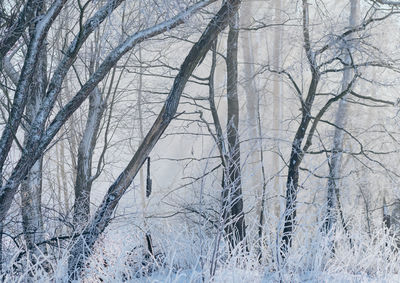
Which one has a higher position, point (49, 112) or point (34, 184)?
point (49, 112)

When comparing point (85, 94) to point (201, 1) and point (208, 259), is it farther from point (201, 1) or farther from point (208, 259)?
point (208, 259)

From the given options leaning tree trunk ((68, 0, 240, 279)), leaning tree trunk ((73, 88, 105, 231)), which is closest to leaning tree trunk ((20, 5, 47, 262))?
leaning tree trunk ((73, 88, 105, 231))

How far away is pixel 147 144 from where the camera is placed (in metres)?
5.56

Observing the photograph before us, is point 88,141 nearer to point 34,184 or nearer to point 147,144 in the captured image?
point 34,184

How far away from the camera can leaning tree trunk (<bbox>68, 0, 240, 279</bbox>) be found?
17.2 ft

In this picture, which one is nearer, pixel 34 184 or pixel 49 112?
pixel 49 112

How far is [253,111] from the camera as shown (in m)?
12.4

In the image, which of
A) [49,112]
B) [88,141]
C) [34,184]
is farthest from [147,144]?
[88,141]

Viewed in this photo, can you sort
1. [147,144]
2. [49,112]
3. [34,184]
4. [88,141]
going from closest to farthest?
1. [49,112]
2. [147,144]
3. [34,184]
4. [88,141]

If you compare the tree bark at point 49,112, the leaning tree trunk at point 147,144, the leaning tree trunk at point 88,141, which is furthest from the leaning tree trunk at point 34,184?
the tree bark at point 49,112

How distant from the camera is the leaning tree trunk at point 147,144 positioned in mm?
5238

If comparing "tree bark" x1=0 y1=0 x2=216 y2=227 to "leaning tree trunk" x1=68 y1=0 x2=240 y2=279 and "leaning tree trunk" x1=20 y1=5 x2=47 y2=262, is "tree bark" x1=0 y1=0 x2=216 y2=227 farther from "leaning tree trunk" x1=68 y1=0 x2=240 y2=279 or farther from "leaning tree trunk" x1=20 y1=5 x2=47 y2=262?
"leaning tree trunk" x1=20 y1=5 x2=47 y2=262

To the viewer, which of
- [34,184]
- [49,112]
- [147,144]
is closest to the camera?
[49,112]

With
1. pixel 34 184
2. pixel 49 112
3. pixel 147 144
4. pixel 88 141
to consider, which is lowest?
pixel 34 184
